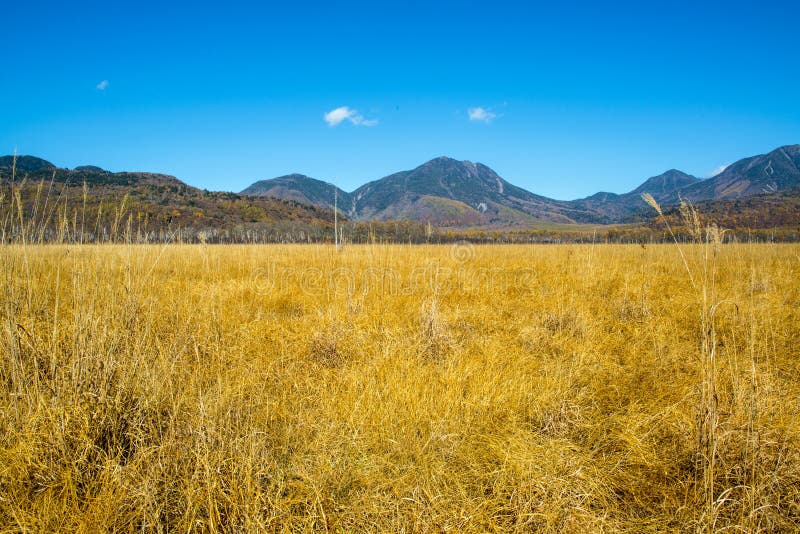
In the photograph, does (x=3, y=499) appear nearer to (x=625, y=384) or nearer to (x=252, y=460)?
(x=252, y=460)

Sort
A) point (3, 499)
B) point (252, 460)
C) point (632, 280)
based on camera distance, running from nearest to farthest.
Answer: point (3, 499), point (252, 460), point (632, 280)

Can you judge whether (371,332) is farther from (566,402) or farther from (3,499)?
(3,499)

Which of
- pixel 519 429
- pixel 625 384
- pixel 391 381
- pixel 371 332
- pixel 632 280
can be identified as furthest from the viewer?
pixel 632 280

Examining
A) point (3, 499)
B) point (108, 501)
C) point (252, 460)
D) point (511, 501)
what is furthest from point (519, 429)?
point (3, 499)

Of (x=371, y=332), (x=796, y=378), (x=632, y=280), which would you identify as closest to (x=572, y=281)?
(x=632, y=280)

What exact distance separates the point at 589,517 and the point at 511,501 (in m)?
0.28

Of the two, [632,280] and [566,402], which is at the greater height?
[632,280]

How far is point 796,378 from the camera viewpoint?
2.60 meters

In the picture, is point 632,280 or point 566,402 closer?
point 566,402

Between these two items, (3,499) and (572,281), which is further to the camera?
(572,281)

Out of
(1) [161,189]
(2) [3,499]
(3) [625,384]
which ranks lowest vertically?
(3) [625,384]

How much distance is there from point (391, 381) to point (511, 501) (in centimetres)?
112

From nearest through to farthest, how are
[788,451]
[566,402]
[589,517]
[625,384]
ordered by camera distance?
[589,517], [788,451], [566,402], [625,384]

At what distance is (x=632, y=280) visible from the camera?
242 inches
